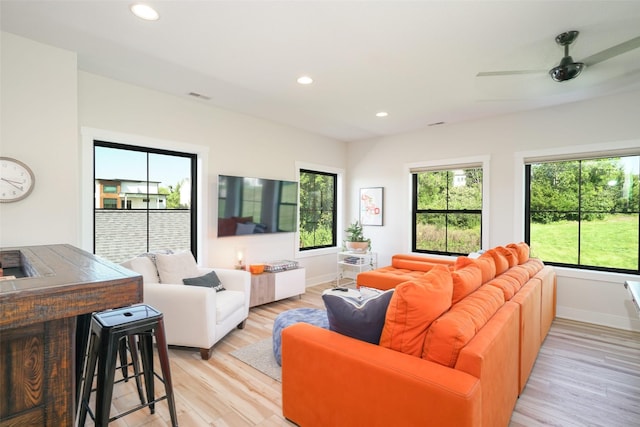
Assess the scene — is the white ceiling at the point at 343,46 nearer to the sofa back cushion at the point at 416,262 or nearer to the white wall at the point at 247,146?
the white wall at the point at 247,146

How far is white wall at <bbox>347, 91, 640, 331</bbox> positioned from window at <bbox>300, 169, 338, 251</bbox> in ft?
1.93

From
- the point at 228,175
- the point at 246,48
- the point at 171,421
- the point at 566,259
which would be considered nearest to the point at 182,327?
the point at 171,421

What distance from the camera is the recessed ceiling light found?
2135mm

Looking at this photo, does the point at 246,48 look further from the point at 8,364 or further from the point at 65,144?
the point at 8,364

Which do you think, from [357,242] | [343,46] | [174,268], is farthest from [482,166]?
[174,268]

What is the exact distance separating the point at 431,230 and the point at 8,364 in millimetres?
5188

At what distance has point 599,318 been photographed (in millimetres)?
3848

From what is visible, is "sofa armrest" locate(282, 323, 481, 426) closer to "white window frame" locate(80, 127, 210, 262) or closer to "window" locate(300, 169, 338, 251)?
"white window frame" locate(80, 127, 210, 262)

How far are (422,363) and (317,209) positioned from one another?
4.52 m

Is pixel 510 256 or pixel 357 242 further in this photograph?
pixel 357 242

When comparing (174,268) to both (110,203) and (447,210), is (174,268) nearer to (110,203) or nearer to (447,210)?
(110,203)

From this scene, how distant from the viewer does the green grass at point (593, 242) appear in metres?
3.81

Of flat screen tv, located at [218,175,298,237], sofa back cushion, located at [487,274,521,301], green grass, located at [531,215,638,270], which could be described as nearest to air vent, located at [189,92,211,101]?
flat screen tv, located at [218,175,298,237]

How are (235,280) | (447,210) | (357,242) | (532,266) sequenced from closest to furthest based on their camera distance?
1. (532,266)
2. (235,280)
3. (447,210)
4. (357,242)
